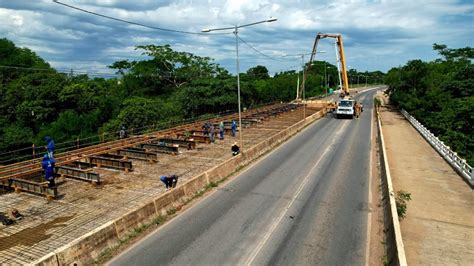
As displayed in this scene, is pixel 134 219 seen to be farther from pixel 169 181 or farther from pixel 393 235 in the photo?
pixel 393 235

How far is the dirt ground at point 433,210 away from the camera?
1065 centimetres

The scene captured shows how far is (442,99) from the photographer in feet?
152

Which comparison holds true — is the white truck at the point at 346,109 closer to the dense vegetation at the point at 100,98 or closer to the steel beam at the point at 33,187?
the dense vegetation at the point at 100,98

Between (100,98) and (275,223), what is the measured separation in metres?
51.3

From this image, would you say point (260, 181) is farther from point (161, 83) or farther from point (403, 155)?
point (161, 83)

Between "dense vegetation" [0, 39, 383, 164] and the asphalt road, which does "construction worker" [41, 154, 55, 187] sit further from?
"dense vegetation" [0, 39, 383, 164]

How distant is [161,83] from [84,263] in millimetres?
69801

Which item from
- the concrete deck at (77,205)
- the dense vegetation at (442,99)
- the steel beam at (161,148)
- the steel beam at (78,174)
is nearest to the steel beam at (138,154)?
the concrete deck at (77,205)

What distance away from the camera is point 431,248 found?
10.9 metres

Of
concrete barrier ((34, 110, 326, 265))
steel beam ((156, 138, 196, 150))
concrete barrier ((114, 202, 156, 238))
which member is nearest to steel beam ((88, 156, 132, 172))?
concrete barrier ((34, 110, 326, 265))

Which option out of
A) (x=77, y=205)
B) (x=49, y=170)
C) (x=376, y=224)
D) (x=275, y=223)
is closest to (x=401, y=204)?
(x=376, y=224)

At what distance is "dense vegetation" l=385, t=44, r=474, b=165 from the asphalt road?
60.3 ft

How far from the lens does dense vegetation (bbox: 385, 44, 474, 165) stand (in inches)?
1369

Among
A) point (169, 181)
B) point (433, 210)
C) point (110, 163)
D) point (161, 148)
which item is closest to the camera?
point (433, 210)
